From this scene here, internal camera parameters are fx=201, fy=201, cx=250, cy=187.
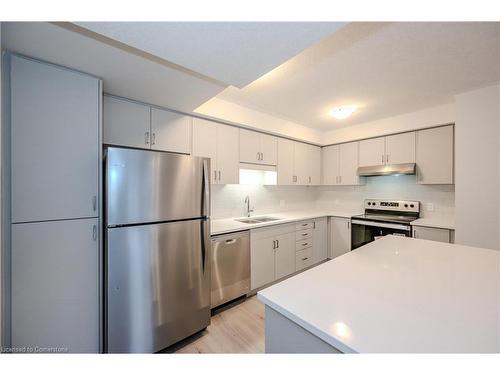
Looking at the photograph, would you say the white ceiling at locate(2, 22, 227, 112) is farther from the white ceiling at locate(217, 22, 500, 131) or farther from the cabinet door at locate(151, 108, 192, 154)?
the white ceiling at locate(217, 22, 500, 131)

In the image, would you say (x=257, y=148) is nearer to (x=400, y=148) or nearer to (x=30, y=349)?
(x=400, y=148)

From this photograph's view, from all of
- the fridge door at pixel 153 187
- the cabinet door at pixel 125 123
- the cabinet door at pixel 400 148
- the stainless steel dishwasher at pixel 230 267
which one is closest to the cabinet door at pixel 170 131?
the cabinet door at pixel 125 123

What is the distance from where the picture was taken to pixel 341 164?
12.2 ft

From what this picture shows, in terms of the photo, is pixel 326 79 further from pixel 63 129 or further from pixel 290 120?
pixel 63 129

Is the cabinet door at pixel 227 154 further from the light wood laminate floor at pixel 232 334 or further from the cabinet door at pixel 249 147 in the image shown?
the light wood laminate floor at pixel 232 334

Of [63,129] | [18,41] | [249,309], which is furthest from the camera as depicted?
[249,309]

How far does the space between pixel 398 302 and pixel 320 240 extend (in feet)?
9.08

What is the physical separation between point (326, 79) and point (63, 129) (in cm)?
220

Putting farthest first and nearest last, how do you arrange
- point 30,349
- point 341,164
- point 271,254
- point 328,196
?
point 328,196, point 341,164, point 271,254, point 30,349

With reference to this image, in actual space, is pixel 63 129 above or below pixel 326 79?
below

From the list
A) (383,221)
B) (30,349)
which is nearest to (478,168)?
(383,221)

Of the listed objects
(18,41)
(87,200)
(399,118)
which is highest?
(399,118)

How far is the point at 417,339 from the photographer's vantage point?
0.56 meters
